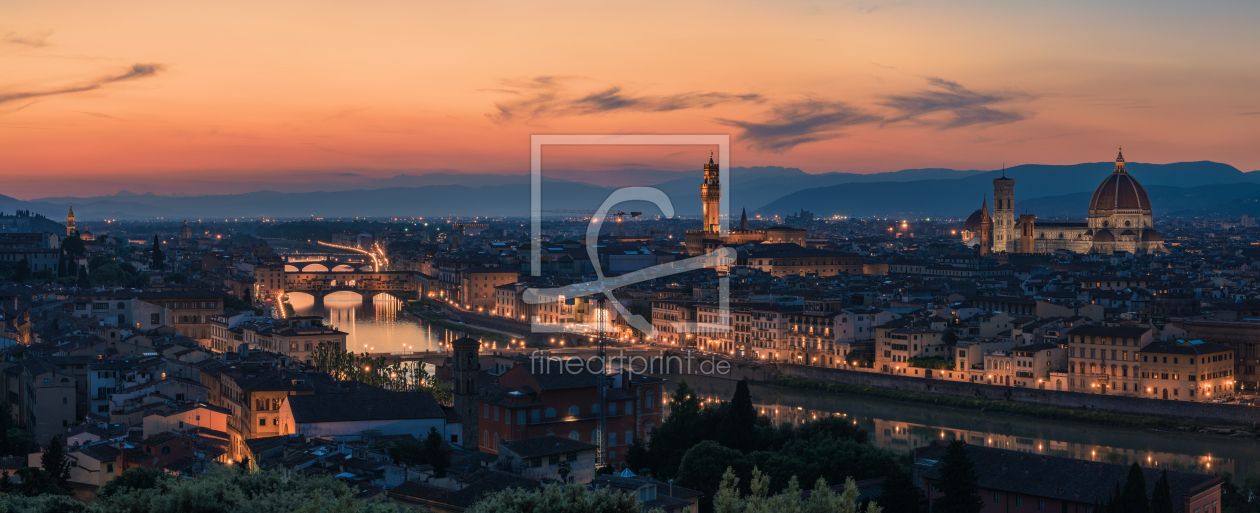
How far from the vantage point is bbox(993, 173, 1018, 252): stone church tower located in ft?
139

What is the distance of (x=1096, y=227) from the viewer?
4203 cm

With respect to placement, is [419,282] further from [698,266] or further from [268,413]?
[268,413]

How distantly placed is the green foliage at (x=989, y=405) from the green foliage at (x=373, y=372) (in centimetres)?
559

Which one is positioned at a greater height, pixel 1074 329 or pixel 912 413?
pixel 1074 329

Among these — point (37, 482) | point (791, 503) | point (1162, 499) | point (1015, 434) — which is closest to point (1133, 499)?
point (1162, 499)

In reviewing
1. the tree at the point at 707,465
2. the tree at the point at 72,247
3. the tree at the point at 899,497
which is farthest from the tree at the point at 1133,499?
the tree at the point at 72,247

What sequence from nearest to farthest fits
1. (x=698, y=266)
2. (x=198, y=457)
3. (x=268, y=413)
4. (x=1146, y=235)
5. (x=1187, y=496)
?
(x=1187, y=496) < (x=198, y=457) < (x=268, y=413) < (x=698, y=266) < (x=1146, y=235)

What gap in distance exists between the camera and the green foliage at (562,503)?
5332 mm

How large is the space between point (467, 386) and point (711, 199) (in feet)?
106

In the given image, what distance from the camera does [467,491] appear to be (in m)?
6.98

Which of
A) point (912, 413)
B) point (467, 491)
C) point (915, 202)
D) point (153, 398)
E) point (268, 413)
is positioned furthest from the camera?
point (915, 202)

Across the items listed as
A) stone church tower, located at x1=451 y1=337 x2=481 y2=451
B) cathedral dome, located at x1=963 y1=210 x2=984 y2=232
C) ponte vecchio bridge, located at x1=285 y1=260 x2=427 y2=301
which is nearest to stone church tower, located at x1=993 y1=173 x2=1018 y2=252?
cathedral dome, located at x1=963 y1=210 x2=984 y2=232

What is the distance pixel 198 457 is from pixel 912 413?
9.30m

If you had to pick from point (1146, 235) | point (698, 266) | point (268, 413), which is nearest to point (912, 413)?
point (268, 413)
